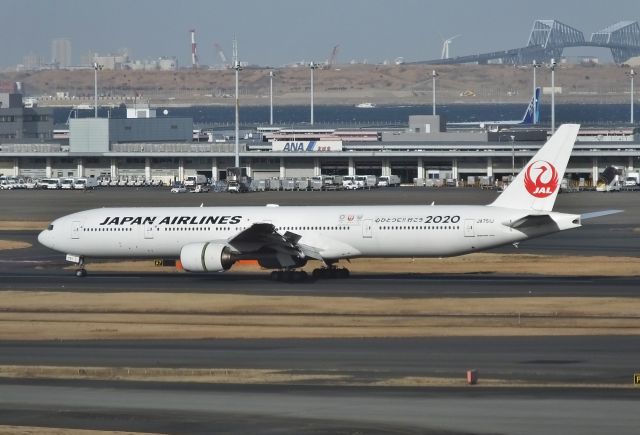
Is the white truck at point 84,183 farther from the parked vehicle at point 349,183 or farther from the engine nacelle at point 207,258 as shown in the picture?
the engine nacelle at point 207,258

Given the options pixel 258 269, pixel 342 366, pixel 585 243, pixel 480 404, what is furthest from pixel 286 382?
pixel 585 243

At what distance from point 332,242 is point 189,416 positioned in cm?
2841

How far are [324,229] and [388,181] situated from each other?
8906cm

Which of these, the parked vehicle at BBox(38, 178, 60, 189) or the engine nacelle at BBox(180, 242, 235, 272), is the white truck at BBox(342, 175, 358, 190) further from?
the engine nacelle at BBox(180, 242, 235, 272)

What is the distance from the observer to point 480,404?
97.8 ft

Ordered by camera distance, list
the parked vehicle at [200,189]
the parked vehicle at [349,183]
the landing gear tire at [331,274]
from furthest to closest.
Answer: the parked vehicle at [349,183], the parked vehicle at [200,189], the landing gear tire at [331,274]

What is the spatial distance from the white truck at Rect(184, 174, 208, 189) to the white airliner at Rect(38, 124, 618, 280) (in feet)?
262

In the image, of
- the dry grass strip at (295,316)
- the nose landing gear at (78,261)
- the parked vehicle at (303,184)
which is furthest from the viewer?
the parked vehicle at (303,184)

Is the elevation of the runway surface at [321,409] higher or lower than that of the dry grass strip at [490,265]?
lower

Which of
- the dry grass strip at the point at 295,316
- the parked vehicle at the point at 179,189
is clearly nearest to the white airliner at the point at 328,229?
the dry grass strip at the point at 295,316

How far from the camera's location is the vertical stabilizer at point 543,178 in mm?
55156

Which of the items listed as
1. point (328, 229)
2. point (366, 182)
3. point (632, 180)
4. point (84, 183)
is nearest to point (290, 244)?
point (328, 229)

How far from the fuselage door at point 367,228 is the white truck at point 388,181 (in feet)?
289

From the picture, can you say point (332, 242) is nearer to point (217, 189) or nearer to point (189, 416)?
point (189, 416)
